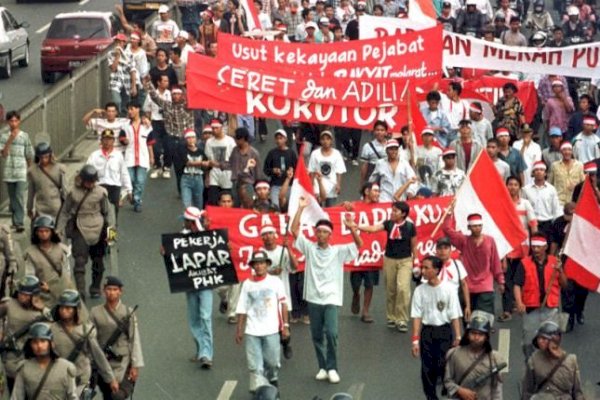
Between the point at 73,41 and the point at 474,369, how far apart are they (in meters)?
21.3

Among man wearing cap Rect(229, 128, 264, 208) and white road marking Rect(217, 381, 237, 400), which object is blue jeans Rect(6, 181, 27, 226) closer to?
man wearing cap Rect(229, 128, 264, 208)

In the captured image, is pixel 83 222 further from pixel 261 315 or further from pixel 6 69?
pixel 6 69

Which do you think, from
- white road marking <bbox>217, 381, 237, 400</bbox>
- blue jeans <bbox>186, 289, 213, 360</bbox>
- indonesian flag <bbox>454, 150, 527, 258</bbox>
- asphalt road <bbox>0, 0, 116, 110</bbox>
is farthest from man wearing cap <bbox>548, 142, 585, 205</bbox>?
asphalt road <bbox>0, 0, 116, 110</bbox>

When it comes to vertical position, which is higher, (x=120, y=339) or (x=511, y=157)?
(x=120, y=339)

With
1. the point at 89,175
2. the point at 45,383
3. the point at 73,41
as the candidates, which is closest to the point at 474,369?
the point at 45,383

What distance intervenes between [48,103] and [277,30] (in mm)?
7156

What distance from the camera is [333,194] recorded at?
2597 cm

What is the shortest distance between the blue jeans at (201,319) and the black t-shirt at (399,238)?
2.33 metres

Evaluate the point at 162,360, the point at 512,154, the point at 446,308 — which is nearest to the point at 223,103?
the point at 512,154

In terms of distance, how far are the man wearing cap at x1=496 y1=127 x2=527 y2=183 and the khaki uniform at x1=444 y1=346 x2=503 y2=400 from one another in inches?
283

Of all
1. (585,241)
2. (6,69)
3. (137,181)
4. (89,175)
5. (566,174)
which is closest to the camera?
(585,241)

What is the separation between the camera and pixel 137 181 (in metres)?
27.9

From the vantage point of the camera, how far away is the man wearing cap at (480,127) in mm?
26984

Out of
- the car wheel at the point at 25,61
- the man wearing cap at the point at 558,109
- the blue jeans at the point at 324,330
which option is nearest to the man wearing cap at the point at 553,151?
the man wearing cap at the point at 558,109
